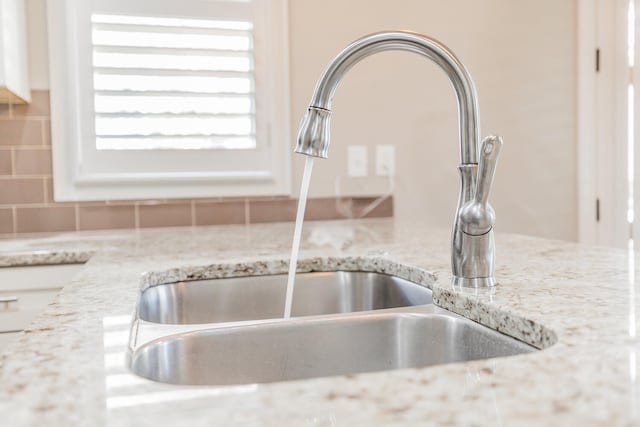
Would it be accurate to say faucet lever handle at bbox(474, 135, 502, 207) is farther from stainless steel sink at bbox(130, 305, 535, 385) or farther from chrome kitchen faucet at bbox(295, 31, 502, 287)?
stainless steel sink at bbox(130, 305, 535, 385)

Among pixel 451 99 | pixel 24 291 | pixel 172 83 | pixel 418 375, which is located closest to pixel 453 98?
pixel 451 99

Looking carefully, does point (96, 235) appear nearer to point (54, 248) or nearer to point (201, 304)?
point (54, 248)

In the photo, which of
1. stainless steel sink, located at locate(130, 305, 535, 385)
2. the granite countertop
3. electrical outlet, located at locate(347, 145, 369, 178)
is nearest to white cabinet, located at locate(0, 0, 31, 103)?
the granite countertop

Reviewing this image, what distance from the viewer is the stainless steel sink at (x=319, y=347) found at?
694mm

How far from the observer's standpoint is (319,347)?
793 millimetres

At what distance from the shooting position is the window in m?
1.84

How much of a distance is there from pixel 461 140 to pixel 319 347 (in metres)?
0.35

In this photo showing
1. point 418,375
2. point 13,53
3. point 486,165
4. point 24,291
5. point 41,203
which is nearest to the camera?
point 418,375

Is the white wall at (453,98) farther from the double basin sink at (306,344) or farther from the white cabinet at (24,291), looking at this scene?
the double basin sink at (306,344)

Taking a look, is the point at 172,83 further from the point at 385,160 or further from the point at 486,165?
the point at 486,165

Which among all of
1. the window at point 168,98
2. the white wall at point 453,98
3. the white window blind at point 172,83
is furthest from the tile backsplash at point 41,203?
the white wall at point 453,98

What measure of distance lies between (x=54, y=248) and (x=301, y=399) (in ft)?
3.88

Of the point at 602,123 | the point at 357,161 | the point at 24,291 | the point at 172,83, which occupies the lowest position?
the point at 24,291

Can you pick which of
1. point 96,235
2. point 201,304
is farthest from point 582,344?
point 96,235
